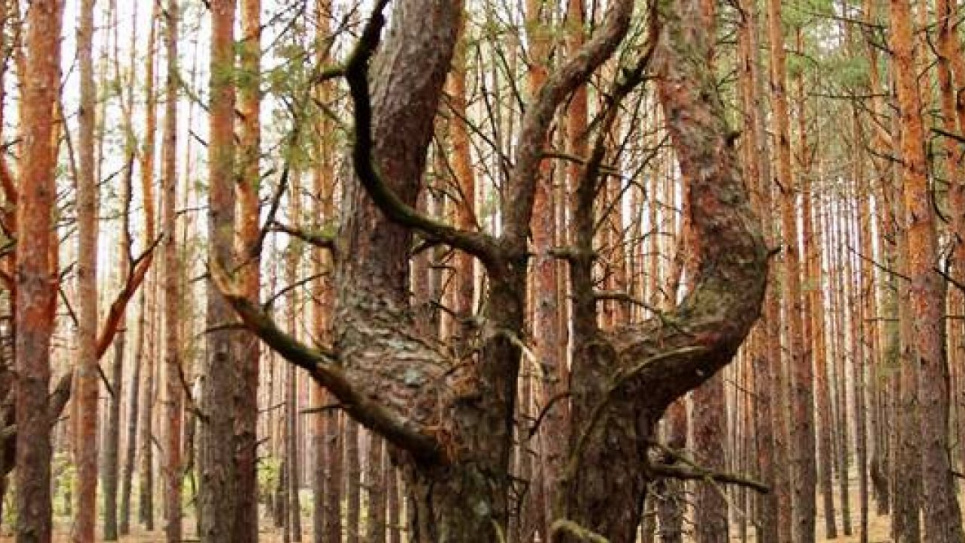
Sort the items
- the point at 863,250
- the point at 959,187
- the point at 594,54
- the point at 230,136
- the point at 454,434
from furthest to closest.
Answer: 1. the point at 863,250
2. the point at 959,187
3. the point at 230,136
4. the point at 594,54
5. the point at 454,434

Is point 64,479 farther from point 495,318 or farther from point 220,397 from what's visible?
Answer: point 495,318

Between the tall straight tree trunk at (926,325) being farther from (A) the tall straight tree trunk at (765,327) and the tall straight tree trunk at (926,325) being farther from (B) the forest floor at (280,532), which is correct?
(B) the forest floor at (280,532)

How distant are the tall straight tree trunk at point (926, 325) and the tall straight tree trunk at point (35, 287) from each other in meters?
6.15

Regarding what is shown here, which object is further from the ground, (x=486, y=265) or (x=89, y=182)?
(x=89, y=182)

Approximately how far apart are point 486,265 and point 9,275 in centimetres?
665

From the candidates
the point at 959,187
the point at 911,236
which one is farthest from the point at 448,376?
the point at 959,187

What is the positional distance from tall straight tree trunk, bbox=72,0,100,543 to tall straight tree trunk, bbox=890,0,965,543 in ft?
19.3

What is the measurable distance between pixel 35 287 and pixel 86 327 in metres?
0.41

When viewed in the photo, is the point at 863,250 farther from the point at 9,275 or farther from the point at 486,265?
the point at 486,265

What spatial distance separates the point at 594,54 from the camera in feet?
11.8

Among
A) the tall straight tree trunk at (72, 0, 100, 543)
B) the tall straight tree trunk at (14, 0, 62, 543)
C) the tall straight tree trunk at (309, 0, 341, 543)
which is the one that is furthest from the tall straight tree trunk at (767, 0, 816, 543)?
the tall straight tree trunk at (14, 0, 62, 543)

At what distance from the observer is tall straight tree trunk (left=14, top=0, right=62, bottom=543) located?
6551 mm

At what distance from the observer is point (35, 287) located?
6.62 metres

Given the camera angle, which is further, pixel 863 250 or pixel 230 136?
pixel 863 250
